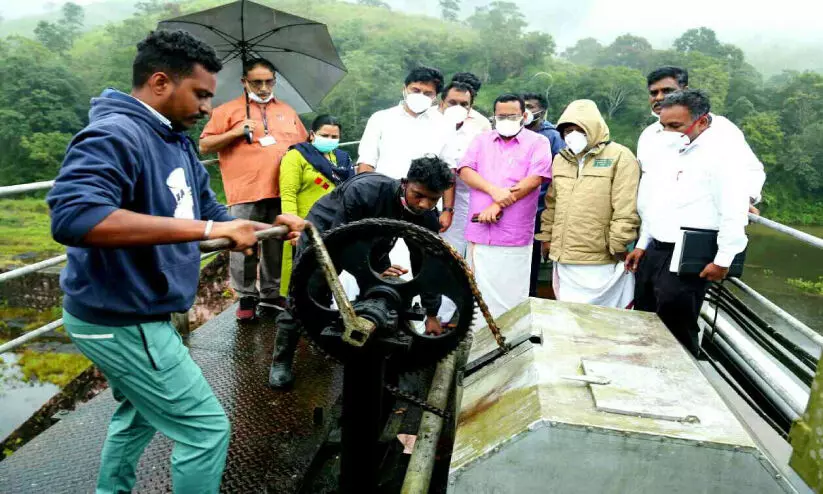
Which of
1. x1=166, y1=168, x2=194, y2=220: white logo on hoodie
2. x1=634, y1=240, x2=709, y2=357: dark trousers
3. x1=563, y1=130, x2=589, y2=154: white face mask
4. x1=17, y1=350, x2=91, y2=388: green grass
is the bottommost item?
x1=17, y1=350, x2=91, y2=388: green grass

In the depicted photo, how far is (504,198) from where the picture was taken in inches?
147

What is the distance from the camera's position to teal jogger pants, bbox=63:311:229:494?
1.67 m

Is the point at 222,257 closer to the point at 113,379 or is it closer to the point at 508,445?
the point at 113,379

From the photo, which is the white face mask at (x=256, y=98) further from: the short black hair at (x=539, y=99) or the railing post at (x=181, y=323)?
the short black hair at (x=539, y=99)

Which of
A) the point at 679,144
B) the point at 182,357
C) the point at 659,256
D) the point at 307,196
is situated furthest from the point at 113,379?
the point at 679,144

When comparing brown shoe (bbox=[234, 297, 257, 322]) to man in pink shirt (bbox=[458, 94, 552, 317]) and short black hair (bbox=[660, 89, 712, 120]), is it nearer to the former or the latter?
man in pink shirt (bbox=[458, 94, 552, 317])

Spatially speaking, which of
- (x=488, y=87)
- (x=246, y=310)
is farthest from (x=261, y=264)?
(x=488, y=87)

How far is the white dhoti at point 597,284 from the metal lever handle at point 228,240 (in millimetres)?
2343

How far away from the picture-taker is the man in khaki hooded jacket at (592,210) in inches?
139

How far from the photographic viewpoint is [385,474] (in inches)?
102

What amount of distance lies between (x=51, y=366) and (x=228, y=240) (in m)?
16.9

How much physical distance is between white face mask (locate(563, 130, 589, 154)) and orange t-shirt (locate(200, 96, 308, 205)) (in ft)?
6.11

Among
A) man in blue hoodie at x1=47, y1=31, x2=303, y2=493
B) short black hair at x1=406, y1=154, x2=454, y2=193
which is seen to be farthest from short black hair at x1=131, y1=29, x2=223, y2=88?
short black hair at x1=406, y1=154, x2=454, y2=193

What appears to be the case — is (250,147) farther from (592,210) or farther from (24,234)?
(24,234)
